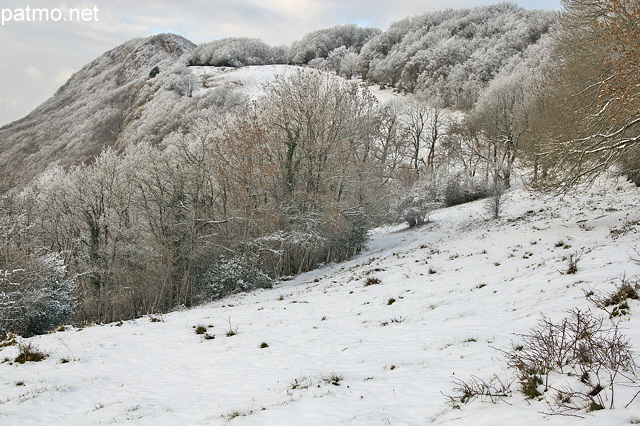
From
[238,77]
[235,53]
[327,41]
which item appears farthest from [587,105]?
[327,41]

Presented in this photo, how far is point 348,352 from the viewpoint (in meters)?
7.78

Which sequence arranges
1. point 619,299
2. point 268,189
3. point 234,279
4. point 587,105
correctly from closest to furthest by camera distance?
point 619,299 → point 587,105 → point 234,279 → point 268,189

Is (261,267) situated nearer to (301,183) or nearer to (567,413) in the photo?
(301,183)

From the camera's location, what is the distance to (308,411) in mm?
5180

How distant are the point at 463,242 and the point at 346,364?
14308mm

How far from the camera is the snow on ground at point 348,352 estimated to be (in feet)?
17.1

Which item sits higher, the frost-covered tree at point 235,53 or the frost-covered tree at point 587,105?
the frost-covered tree at point 235,53

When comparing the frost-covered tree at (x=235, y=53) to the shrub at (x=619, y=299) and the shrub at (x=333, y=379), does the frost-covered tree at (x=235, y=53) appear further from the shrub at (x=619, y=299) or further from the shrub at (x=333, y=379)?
the shrub at (x=619, y=299)

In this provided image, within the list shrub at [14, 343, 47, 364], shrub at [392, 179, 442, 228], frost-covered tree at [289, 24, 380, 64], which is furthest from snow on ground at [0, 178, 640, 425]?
frost-covered tree at [289, 24, 380, 64]

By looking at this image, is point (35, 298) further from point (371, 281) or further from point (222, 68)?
point (222, 68)

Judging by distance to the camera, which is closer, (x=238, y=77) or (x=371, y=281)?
(x=371, y=281)

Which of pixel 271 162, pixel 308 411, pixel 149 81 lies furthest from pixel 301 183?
pixel 149 81

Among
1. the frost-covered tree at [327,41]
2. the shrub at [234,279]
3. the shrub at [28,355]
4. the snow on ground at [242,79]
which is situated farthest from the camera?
the frost-covered tree at [327,41]

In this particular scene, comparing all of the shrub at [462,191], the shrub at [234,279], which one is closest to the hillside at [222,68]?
the shrub at [462,191]
